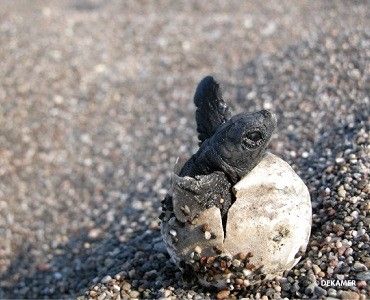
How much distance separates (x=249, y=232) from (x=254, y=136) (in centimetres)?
58

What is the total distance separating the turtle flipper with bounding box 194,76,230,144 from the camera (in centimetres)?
381

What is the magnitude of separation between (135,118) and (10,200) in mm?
1901

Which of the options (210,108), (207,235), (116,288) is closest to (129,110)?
(210,108)

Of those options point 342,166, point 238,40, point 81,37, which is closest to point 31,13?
point 81,37

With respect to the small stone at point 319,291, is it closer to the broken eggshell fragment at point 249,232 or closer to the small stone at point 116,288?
the broken eggshell fragment at point 249,232

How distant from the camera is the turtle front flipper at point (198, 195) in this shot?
128 inches

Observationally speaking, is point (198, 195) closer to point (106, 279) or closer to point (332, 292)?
point (332, 292)

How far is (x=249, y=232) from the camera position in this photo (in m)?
3.30

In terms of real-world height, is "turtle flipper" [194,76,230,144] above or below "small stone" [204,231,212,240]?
above

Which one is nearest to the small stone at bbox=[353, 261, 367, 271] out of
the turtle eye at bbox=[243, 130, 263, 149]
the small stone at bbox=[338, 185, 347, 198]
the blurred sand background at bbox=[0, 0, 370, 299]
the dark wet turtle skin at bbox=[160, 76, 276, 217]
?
the blurred sand background at bbox=[0, 0, 370, 299]

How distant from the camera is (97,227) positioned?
5.45m

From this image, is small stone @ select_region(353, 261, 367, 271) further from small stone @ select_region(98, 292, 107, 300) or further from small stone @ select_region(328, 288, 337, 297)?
small stone @ select_region(98, 292, 107, 300)

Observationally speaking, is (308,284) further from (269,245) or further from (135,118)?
(135,118)

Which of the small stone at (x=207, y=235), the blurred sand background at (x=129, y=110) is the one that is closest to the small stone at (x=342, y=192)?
the blurred sand background at (x=129, y=110)
